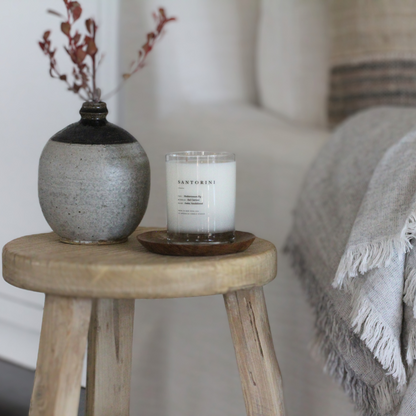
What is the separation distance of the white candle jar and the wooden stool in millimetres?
44

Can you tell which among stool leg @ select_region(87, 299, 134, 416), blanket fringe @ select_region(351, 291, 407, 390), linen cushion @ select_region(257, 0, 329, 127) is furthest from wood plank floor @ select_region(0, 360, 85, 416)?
linen cushion @ select_region(257, 0, 329, 127)

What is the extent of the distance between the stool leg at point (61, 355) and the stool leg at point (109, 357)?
15 centimetres

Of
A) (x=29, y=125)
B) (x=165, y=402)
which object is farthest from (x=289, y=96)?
(x=165, y=402)

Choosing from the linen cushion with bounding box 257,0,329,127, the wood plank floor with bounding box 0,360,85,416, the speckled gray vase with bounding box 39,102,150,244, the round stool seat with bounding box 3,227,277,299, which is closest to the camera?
the round stool seat with bounding box 3,227,277,299

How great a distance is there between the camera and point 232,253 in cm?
60

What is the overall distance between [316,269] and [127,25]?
2.70 ft

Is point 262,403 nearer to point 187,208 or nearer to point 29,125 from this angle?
point 187,208

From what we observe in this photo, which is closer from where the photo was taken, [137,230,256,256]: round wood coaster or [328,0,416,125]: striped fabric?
[137,230,256,256]: round wood coaster

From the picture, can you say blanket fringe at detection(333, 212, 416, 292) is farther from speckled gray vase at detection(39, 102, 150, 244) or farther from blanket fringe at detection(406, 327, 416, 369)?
speckled gray vase at detection(39, 102, 150, 244)

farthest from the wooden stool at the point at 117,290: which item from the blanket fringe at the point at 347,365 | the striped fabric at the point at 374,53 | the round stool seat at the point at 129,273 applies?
the striped fabric at the point at 374,53

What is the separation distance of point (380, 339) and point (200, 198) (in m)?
0.25

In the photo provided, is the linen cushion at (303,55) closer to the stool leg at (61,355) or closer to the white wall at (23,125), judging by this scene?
the white wall at (23,125)

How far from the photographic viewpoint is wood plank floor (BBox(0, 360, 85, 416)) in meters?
1.12

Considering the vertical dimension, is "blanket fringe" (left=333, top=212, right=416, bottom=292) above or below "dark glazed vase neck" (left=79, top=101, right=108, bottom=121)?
below
